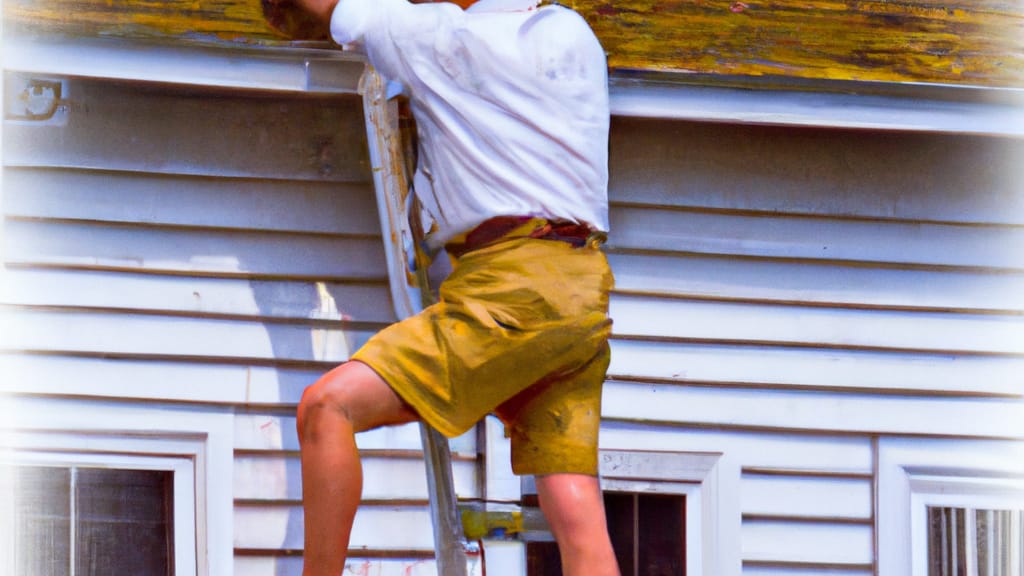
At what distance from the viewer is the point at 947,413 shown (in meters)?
3.69

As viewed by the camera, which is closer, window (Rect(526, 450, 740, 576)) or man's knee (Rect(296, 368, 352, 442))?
man's knee (Rect(296, 368, 352, 442))

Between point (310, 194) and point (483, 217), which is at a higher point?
point (310, 194)

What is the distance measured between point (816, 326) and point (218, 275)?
158 centimetres

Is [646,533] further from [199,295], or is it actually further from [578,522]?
[199,295]

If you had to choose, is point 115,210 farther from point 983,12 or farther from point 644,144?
point 983,12

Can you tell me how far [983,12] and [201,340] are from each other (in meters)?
2.21

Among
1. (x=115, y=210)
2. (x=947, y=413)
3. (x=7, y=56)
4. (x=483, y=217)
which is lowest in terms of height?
(x=947, y=413)

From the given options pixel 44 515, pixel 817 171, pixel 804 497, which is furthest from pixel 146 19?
pixel 804 497

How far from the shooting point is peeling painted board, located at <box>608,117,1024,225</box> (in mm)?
3576

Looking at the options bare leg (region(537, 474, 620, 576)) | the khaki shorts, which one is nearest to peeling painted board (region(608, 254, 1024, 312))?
the khaki shorts

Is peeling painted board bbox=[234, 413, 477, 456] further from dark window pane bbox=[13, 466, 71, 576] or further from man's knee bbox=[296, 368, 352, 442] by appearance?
man's knee bbox=[296, 368, 352, 442]

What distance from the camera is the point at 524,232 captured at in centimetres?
263

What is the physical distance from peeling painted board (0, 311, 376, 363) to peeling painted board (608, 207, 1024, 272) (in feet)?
2.60

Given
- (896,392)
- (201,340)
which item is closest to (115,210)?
(201,340)
